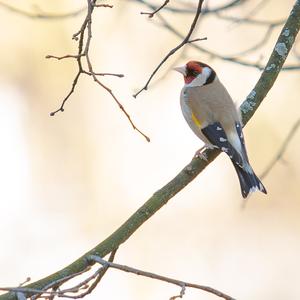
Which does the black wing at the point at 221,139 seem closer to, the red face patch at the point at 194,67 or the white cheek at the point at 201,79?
the white cheek at the point at 201,79

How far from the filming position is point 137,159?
7.14 metres

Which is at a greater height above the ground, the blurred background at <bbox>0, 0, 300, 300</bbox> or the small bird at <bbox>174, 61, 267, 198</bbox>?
the blurred background at <bbox>0, 0, 300, 300</bbox>

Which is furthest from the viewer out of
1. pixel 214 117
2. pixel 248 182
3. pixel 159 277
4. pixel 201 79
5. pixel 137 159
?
pixel 137 159

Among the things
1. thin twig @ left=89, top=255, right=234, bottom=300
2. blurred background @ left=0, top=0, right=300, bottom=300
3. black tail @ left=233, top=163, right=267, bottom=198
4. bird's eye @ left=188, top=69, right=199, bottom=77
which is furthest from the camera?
blurred background @ left=0, top=0, right=300, bottom=300

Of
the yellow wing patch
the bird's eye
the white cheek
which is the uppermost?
the bird's eye

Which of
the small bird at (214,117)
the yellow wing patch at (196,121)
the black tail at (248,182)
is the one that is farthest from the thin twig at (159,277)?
the yellow wing patch at (196,121)

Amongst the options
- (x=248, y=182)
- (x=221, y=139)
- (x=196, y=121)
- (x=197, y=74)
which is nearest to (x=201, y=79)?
(x=197, y=74)

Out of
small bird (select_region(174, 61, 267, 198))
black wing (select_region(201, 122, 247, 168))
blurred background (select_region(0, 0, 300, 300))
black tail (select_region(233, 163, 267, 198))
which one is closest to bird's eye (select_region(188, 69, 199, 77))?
small bird (select_region(174, 61, 267, 198))

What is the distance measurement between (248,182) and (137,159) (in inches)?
127

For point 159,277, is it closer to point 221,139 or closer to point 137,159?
point 221,139

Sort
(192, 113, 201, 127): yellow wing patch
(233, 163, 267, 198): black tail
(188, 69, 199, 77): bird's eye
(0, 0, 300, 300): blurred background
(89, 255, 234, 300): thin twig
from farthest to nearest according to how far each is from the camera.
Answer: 1. (0, 0, 300, 300): blurred background
2. (188, 69, 199, 77): bird's eye
3. (192, 113, 201, 127): yellow wing patch
4. (233, 163, 267, 198): black tail
5. (89, 255, 234, 300): thin twig

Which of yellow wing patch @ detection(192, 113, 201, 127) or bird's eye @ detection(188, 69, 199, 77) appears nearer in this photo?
yellow wing patch @ detection(192, 113, 201, 127)

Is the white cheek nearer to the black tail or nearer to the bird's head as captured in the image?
the bird's head

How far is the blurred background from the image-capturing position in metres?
6.79
